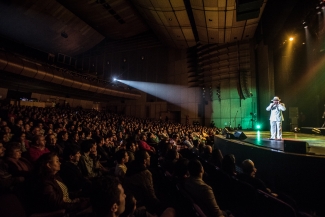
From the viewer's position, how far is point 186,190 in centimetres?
196

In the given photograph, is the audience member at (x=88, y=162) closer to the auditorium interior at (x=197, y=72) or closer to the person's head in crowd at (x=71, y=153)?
the person's head in crowd at (x=71, y=153)

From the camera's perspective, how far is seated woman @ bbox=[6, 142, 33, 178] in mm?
2235

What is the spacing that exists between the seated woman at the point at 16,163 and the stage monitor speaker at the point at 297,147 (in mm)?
3733

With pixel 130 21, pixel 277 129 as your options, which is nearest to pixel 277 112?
pixel 277 129

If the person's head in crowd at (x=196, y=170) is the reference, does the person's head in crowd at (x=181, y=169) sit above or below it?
below

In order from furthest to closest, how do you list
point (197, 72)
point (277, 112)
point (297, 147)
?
point (197, 72) → point (277, 112) → point (297, 147)

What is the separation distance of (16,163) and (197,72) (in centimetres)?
1347

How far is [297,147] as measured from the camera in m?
3.03

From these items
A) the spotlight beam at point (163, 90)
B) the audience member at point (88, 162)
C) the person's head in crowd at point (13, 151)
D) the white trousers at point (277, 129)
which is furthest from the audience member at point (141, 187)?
the spotlight beam at point (163, 90)

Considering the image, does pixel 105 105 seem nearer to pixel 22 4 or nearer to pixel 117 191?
pixel 22 4

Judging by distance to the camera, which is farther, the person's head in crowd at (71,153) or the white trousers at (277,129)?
the white trousers at (277,129)

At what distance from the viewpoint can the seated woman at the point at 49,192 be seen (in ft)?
5.04

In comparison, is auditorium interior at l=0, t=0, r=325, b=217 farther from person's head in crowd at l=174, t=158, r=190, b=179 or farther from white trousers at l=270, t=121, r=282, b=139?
white trousers at l=270, t=121, r=282, b=139

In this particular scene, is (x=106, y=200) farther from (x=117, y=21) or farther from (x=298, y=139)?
(x=117, y=21)
